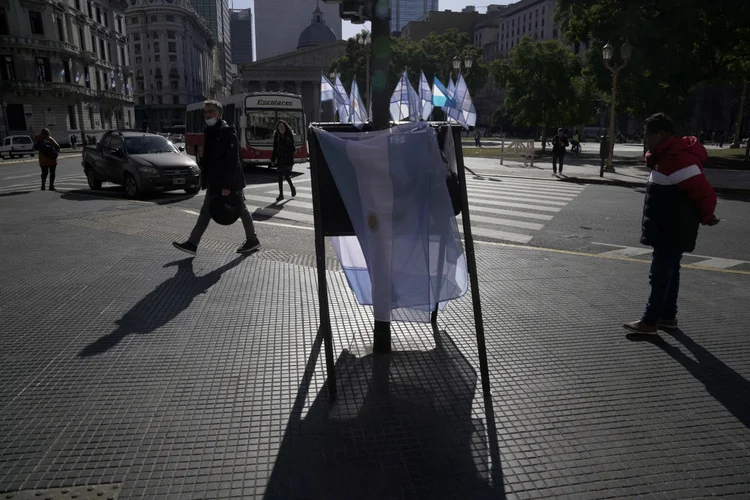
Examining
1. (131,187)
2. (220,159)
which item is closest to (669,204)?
(220,159)

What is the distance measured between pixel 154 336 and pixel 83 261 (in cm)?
320

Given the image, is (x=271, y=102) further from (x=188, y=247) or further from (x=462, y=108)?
(x=188, y=247)

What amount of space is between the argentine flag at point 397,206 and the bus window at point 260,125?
2016 centimetres

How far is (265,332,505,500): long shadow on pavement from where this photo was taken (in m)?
2.76

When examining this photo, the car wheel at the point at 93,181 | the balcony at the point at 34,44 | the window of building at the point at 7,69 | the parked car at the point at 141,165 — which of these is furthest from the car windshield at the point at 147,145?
the window of building at the point at 7,69

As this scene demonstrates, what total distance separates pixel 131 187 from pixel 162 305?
954cm

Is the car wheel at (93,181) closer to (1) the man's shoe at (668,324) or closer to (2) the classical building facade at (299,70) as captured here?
(1) the man's shoe at (668,324)

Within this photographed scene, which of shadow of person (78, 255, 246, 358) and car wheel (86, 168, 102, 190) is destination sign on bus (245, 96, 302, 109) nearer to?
car wheel (86, 168, 102, 190)

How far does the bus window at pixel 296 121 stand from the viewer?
2380cm

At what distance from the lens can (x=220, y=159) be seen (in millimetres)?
7207

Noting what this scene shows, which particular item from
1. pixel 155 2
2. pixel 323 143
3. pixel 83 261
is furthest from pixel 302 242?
→ pixel 155 2

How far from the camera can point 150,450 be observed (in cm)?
305

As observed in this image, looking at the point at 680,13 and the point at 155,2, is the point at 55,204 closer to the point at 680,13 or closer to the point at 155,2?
the point at 680,13

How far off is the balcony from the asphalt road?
150 feet
